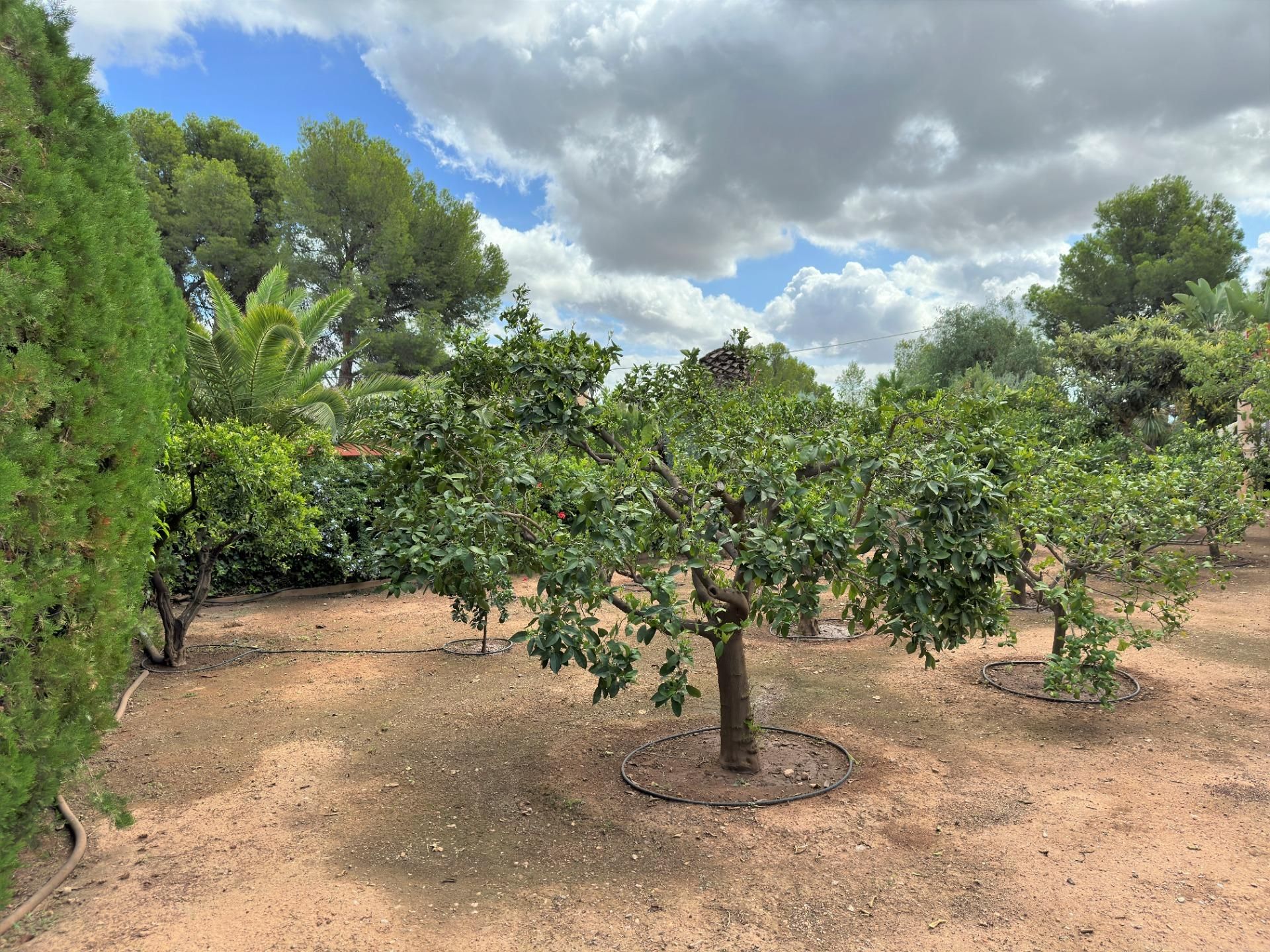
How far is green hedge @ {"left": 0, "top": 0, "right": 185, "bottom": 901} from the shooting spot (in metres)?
3.16

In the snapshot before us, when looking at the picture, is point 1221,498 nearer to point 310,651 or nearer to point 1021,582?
point 1021,582

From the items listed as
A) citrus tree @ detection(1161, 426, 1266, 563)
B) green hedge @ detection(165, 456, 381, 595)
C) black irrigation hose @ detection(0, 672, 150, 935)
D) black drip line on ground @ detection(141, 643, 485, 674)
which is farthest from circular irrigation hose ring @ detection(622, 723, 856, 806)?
green hedge @ detection(165, 456, 381, 595)

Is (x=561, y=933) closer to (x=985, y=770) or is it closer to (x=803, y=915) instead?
(x=803, y=915)

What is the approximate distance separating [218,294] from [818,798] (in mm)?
11902

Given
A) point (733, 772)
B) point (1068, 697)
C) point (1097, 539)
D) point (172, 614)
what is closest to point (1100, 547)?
point (1097, 539)

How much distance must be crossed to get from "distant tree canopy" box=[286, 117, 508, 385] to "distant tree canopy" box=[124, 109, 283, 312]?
1.14 meters

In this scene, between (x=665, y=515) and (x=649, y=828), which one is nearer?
(x=649, y=828)

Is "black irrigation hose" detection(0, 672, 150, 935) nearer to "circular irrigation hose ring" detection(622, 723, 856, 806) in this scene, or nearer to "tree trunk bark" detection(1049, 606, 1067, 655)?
"circular irrigation hose ring" detection(622, 723, 856, 806)

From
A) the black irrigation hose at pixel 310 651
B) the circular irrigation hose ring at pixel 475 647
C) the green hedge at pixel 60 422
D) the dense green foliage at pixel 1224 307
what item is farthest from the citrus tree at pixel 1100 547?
the dense green foliage at pixel 1224 307

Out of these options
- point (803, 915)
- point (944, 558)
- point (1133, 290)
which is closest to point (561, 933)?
point (803, 915)

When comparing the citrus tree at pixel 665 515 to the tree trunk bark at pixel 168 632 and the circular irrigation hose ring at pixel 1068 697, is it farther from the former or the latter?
the tree trunk bark at pixel 168 632

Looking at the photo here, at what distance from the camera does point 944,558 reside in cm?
366

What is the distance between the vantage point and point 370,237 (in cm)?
2580

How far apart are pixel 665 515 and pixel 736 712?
4.38ft
